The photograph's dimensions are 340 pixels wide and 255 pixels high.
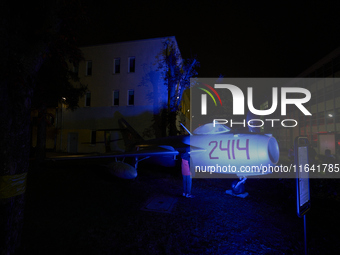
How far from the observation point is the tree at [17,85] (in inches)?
108

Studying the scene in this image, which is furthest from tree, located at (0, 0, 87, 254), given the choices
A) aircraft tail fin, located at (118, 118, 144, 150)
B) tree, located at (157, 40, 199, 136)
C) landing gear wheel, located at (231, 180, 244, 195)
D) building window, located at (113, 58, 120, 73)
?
building window, located at (113, 58, 120, 73)

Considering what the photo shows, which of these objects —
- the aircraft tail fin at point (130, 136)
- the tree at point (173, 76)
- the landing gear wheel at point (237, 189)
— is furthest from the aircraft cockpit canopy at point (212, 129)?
→ the tree at point (173, 76)

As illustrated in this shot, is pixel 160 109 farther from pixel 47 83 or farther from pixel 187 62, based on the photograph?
pixel 47 83

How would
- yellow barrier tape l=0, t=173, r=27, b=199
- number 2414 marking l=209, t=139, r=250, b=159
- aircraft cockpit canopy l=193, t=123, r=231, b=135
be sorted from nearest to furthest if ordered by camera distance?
yellow barrier tape l=0, t=173, r=27, b=199 → number 2414 marking l=209, t=139, r=250, b=159 → aircraft cockpit canopy l=193, t=123, r=231, b=135

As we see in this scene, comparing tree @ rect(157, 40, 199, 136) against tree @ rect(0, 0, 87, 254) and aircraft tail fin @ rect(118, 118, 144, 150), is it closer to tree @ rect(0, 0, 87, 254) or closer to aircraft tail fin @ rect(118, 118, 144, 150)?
aircraft tail fin @ rect(118, 118, 144, 150)

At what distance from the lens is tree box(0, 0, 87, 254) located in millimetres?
2750

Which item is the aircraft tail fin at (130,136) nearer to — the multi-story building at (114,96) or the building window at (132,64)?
the multi-story building at (114,96)

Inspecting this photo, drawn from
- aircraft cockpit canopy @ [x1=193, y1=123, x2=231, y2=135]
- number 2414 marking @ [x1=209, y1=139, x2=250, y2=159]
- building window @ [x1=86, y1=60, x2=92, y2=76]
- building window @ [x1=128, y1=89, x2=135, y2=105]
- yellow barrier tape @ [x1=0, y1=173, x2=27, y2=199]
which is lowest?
yellow barrier tape @ [x1=0, y1=173, x2=27, y2=199]

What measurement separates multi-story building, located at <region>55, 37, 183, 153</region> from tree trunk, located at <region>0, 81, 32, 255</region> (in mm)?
14911

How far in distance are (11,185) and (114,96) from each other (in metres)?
17.5

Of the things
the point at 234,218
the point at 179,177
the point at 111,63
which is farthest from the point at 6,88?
the point at 111,63

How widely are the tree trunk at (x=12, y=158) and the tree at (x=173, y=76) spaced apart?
14568 mm

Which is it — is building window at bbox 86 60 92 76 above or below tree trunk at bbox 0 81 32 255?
above

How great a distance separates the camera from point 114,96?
1934 centimetres
